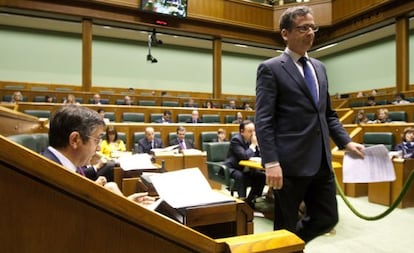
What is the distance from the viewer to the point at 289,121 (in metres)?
1.40

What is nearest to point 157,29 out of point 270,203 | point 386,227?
point 270,203

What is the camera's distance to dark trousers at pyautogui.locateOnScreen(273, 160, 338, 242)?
1.38 metres

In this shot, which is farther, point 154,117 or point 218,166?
point 154,117

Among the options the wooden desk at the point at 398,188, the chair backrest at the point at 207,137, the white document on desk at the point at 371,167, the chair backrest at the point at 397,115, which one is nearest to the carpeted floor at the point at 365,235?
the wooden desk at the point at 398,188

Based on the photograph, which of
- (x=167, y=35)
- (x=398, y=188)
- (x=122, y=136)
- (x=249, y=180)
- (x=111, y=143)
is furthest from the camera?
(x=167, y=35)

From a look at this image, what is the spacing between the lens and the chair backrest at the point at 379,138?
16.1 feet

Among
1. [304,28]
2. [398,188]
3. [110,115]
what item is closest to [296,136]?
[304,28]

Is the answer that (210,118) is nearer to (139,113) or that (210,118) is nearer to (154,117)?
(154,117)

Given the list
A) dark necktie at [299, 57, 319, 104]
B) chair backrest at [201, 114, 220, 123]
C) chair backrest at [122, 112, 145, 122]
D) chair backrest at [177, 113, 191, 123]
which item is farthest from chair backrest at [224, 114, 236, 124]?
dark necktie at [299, 57, 319, 104]

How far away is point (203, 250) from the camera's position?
65 centimetres

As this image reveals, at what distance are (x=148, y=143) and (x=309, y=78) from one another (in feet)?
12.3

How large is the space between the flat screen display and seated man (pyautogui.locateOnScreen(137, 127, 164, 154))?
503cm

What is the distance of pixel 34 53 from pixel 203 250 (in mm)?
11064

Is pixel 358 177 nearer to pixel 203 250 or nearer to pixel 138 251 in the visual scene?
pixel 203 250
